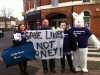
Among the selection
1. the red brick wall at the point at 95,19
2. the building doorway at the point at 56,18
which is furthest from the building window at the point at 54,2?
the red brick wall at the point at 95,19

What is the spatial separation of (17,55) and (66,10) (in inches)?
1096

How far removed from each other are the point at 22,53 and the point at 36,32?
34.2 inches

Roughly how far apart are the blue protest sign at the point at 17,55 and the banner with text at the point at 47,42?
0.47m

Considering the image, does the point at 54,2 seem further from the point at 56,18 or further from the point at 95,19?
the point at 95,19

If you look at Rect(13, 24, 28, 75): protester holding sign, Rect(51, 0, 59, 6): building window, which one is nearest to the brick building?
Rect(51, 0, 59, 6): building window

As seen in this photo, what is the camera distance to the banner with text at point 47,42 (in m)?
9.86

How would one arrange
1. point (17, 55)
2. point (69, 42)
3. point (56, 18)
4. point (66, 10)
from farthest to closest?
point (56, 18) → point (66, 10) → point (69, 42) → point (17, 55)

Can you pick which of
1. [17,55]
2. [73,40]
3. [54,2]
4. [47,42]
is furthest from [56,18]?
[17,55]

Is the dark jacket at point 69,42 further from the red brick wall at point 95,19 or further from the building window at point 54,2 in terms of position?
the building window at point 54,2

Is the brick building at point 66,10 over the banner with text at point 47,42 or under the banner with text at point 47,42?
over

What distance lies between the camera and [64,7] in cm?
3741

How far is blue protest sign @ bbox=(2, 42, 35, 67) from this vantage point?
9430 millimetres

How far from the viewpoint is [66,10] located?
36875 millimetres

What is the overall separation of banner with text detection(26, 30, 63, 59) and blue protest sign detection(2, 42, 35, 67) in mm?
469
